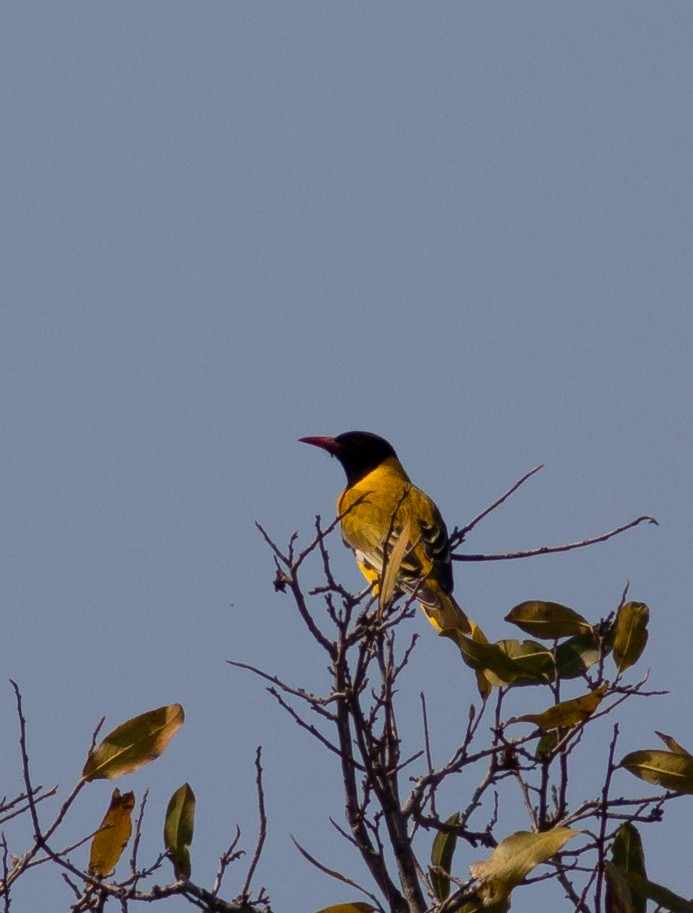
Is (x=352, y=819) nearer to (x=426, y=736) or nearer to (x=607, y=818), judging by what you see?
(x=426, y=736)

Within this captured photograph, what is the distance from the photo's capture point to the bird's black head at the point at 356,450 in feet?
28.2

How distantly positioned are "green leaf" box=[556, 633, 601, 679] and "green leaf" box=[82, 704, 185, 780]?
956mm

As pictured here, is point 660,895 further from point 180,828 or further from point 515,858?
point 180,828

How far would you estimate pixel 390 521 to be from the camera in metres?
4.75

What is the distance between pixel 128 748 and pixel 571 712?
3.45 feet

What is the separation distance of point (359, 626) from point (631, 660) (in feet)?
2.19

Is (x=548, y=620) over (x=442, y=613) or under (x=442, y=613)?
under

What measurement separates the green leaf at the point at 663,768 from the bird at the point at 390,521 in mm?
1172

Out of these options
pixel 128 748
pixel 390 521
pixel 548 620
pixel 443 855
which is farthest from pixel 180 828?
pixel 390 521

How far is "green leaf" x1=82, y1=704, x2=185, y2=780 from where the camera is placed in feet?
10.9

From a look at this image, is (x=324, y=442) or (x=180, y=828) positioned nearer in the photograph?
(x=180, y=828)

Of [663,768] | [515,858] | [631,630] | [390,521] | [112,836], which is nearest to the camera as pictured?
[515,858]

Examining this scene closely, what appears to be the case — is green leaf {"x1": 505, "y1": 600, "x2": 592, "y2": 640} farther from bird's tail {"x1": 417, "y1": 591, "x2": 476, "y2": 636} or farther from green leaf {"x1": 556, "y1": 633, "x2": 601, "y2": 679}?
bird's tail {"x1": 417, "y1": 591, "x2": 476, "y2": 636}

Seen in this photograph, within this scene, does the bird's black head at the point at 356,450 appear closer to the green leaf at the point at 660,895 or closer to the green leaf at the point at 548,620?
the green leaf at the point at 548,620
